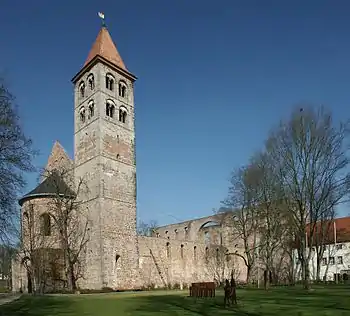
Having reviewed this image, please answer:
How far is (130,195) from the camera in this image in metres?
41.5

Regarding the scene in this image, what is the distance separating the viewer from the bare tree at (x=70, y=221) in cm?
3725

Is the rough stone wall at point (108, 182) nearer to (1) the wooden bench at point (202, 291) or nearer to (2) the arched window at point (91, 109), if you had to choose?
(2) the arched window at point (91, 109)

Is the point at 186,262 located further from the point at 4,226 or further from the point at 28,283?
the point at 4,226

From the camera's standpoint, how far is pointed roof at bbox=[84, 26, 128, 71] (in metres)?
43.3

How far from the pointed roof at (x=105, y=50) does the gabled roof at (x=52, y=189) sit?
11.4m

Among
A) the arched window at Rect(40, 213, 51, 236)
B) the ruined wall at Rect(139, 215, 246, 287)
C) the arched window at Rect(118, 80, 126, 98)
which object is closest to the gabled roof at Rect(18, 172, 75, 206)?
the arched window at Rect(40, 213, 51, 236)

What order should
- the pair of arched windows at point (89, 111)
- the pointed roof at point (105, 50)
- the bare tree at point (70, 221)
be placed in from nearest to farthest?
the bare tree at point (70, 221) → the pair of arched windows at point (89, 111) → the pointed roof at point (105, 50)

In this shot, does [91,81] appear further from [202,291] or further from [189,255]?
[202,291]

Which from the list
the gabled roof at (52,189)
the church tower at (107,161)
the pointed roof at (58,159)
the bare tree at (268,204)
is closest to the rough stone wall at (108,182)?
the church tower at (107,161)

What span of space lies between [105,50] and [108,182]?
1301cm

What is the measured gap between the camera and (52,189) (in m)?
40.9

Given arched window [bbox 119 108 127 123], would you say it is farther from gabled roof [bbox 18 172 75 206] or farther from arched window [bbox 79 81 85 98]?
gabled roof [bbox 18 172 75 206]

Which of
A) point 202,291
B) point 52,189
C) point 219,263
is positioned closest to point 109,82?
point 52,189

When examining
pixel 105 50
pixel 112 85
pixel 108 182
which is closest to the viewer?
pixel 108 182
